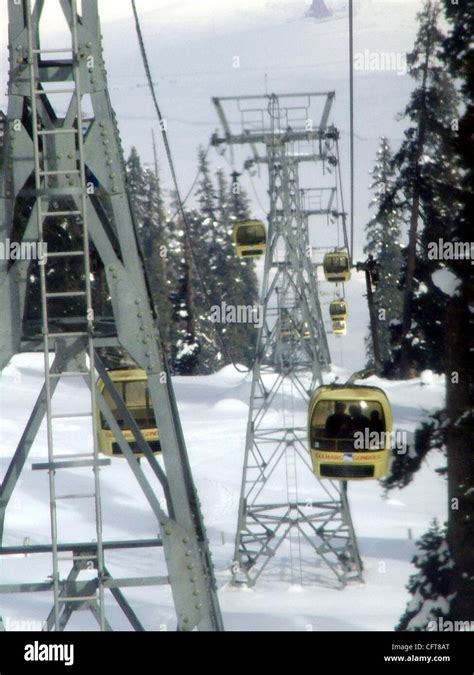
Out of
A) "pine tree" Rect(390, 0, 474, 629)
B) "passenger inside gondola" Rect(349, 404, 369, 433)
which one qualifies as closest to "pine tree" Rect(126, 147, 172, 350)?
"pine tree" Rect(390, 0, 474, 629)

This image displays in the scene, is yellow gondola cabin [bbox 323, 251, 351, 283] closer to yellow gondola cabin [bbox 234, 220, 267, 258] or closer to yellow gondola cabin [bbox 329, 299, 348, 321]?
yellow gondola cabin [bbox 234, 220, 267, 258]

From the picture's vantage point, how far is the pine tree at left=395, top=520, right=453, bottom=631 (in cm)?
1109

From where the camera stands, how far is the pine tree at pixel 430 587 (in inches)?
436

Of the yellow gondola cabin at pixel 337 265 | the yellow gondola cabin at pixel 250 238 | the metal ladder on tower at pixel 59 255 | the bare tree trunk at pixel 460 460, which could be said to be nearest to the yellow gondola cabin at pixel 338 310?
the yellow gondola cabin at pixel 337 265

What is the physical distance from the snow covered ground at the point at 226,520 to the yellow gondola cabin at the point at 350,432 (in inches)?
73.2

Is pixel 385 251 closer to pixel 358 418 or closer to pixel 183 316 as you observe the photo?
pixel 183 316

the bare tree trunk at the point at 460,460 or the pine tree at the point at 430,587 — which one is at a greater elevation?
the bare tree trunk at the point at 460,460

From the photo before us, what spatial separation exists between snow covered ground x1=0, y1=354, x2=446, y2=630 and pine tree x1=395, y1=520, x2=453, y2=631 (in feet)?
7.36

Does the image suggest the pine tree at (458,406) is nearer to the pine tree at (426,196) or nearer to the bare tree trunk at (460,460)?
the bare tree trunk at (460,460)

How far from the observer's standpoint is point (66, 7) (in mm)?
6598

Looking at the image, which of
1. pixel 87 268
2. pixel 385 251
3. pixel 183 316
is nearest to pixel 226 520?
pixel 87 268
